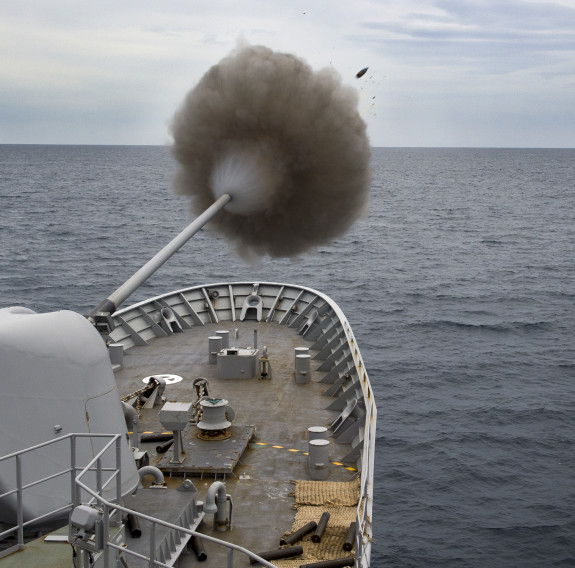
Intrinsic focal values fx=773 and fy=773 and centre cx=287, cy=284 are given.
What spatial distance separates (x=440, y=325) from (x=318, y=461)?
2773cm

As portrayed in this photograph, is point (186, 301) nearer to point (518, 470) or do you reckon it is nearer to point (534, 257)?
point (518, 470)

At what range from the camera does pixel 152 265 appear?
13672mm

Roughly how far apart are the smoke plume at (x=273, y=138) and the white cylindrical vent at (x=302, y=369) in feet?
11.7

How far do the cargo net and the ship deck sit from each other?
0.78ft

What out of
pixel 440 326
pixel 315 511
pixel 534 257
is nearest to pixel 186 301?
pixel 315 511

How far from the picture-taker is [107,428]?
33.0 ft

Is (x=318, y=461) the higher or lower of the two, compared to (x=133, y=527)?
lower

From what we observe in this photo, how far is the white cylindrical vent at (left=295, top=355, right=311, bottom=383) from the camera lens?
18703mm

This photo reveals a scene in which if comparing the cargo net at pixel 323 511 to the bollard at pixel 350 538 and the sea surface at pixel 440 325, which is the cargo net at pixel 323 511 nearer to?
the bollard at pixel 350 538

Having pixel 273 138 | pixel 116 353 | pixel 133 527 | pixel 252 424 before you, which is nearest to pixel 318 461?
pixel 252 424

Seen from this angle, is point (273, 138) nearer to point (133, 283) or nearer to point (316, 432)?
point (133, 283)

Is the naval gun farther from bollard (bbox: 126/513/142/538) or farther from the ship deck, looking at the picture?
the ship deck

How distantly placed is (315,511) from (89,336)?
4.45 meters

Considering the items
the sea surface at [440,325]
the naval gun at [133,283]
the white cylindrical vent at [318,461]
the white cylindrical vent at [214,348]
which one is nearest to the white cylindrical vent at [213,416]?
the white cylindrical vent at [318,461]
